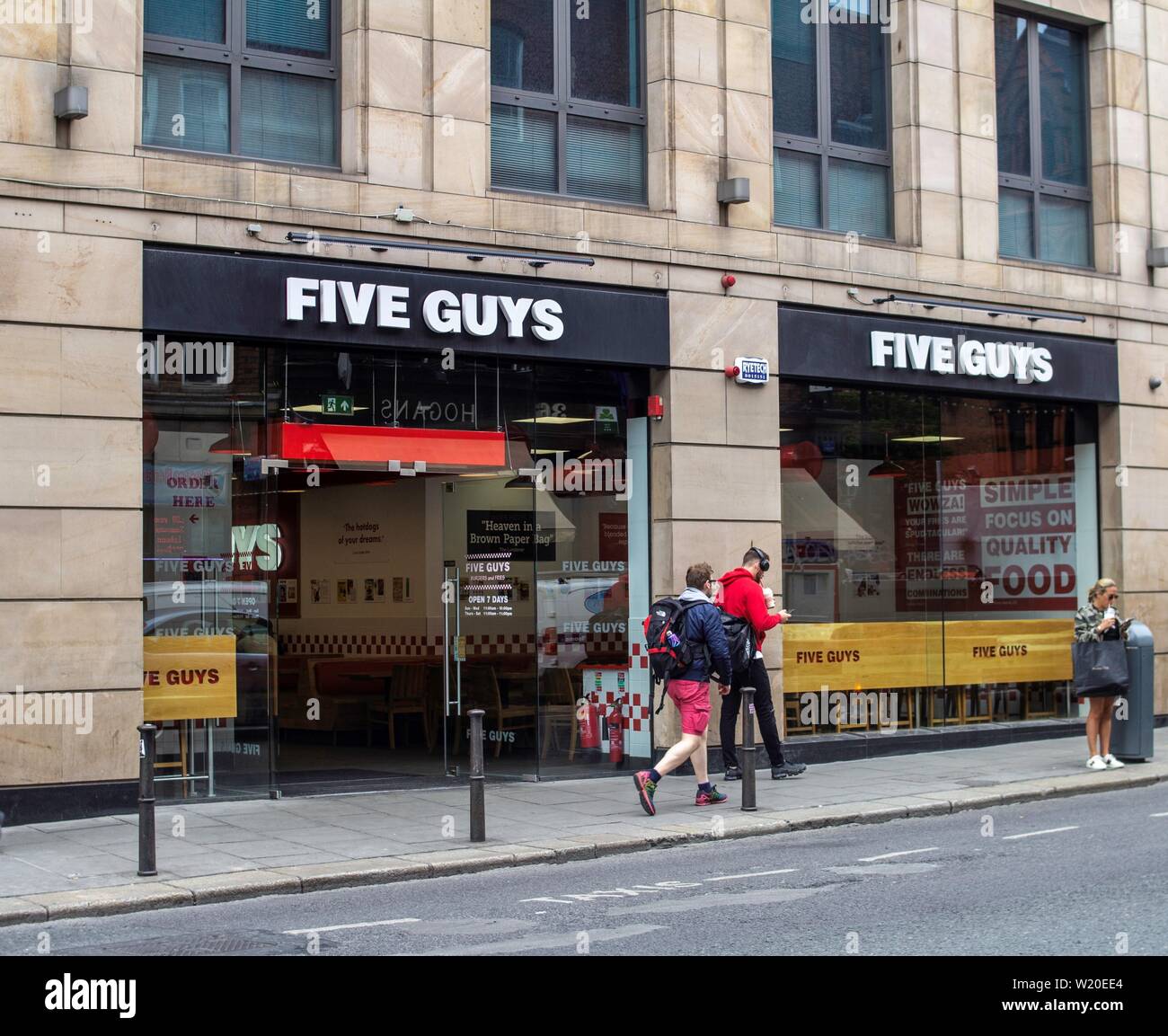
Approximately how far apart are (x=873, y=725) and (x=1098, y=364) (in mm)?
5420

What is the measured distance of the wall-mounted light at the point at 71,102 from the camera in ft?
38.2

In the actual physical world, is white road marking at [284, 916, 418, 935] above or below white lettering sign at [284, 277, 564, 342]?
below

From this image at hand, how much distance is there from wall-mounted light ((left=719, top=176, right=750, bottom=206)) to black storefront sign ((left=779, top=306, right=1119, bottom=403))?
1.23m

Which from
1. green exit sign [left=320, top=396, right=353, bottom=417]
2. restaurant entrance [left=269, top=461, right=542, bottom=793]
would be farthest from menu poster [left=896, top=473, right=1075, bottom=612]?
green exit sign [left=320, top=396, right=353, bottom=417]

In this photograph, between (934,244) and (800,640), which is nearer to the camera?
(800,640)

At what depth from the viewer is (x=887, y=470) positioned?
657 inches

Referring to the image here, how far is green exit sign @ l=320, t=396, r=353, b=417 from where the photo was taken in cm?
1320

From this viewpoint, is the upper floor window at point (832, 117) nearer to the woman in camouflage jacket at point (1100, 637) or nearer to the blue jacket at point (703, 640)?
the woman in camouflage jacket at point (1100, 637)

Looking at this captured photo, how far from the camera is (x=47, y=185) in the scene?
38.5 ft

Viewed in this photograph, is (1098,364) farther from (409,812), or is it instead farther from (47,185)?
(47,185)

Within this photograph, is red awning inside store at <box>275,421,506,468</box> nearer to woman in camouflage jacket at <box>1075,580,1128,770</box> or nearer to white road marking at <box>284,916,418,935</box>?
white road marking at <box>284,916,418,935</box>

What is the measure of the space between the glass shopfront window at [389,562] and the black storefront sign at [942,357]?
1.99m

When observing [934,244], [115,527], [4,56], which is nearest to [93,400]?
[115,527]

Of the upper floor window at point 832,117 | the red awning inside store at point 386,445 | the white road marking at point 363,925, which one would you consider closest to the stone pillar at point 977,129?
the upper floor window at point 832,117
